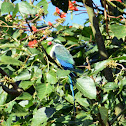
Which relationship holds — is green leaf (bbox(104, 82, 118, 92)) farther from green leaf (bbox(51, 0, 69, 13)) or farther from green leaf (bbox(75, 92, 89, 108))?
green leaf (bbox(51, 0, 69, 13))

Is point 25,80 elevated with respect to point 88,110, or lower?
elevated

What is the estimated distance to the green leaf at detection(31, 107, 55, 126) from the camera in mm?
875

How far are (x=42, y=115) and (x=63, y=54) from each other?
1.94 ft

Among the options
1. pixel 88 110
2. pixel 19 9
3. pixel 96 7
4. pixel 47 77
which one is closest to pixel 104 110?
pixel 88 110

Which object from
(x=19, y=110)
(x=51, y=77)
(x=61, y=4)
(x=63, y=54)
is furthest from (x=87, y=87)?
(x=63, y=54)

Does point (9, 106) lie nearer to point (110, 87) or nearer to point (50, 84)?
point (50, 84)

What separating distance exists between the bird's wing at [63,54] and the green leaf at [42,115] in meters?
0.41

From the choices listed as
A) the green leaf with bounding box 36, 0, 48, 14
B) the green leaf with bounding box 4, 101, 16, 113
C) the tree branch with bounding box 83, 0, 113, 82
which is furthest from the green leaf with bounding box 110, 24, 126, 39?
the green leaf with bounding box 4, 101, 16, 113

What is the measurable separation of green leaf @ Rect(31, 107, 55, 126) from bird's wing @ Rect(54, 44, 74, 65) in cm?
41

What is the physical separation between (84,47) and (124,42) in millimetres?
210

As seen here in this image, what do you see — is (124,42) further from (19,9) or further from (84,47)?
(19,9)

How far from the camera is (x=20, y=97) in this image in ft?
3.09

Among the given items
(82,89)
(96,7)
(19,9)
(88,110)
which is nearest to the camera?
(82,89)

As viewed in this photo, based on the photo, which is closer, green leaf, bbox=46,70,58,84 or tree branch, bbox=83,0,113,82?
green leaf, bbox=46,70,58,84
